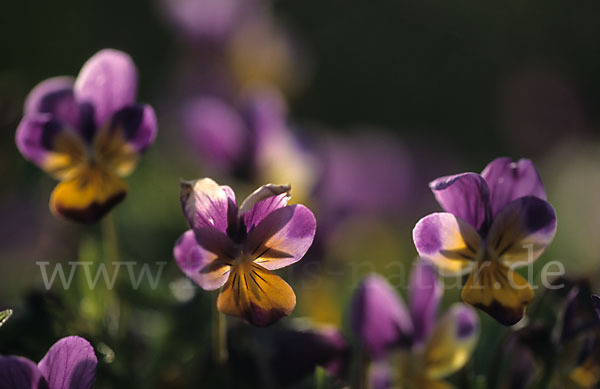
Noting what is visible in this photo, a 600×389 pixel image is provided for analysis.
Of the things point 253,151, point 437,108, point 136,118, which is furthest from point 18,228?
point 437,108

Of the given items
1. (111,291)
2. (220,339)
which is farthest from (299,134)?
(220,339)

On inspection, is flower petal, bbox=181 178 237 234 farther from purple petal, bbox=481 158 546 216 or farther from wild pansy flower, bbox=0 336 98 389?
purple petal, bbox=481 158 546 216

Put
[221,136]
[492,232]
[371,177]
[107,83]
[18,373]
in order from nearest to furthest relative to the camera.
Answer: [18,373] < [492,232] < [107,83] < [221,136] < [371,177]

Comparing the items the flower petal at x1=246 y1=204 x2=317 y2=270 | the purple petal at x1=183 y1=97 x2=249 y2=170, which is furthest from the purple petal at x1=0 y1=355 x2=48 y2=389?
the purple petal at x1=183 y1=97 x2=249 y2=170

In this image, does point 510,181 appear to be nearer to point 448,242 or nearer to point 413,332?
point 448,242

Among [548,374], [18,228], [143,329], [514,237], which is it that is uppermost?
[514,237]

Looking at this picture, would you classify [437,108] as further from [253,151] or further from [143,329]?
[143,329]
